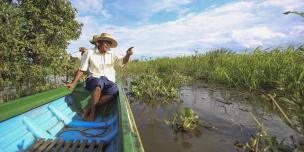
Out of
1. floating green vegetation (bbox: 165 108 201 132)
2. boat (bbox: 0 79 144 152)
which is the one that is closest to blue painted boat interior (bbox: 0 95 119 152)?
boat (bbox: 0 79 144 152)

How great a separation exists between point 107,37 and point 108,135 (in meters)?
1.59

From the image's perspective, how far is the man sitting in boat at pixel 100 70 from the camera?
3.47 meters

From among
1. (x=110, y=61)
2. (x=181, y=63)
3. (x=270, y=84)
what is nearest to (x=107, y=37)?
(x=110, y=61)

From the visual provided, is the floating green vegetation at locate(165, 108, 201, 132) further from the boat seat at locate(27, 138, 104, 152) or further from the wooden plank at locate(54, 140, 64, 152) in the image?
the wooden plank at locate(54, 140, 64, 152)

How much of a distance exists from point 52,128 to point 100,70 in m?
1.26

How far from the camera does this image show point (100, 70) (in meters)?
3.80

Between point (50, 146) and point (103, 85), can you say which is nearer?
point (50, 146)

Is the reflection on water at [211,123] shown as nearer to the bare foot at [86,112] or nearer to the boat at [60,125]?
the boat at [60,125]

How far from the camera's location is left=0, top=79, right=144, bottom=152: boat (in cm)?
214

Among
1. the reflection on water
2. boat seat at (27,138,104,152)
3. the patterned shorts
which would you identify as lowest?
the reflection on water

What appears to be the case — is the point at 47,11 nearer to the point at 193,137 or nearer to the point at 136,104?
the point at 136,104

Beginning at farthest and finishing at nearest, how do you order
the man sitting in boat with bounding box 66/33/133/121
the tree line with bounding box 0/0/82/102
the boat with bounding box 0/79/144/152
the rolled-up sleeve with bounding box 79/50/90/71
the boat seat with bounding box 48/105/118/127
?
the tree line with bounding box 0/0/82/102 < the rolled-up sleeve with bounding box 79/50/90/71 < the man sitting in boat with bounding box 66/33/133/121 < the boat seat with bounding box 48/105/118/127 < the boat with bounding box 0/79/144/152

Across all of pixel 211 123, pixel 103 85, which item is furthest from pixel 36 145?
pixel 211 123

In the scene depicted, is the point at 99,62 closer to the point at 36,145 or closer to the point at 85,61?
the point at 85,61
